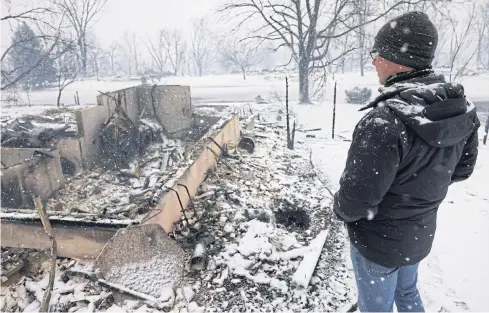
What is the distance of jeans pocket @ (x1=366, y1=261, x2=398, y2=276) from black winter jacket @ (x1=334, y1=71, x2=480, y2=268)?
5cm

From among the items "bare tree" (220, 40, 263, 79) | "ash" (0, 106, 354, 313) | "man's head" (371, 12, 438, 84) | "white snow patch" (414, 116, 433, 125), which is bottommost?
"ash" (0, 106, 354, 313)

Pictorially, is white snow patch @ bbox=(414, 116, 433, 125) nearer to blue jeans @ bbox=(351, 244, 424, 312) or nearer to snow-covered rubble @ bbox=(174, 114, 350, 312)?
blue jeans @ bbox=(351, 244, 424, 312)

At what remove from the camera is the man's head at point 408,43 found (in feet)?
5.16

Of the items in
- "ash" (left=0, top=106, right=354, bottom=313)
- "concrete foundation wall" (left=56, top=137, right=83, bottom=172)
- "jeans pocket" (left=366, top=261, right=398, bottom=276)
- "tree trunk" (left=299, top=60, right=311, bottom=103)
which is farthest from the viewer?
"tree trunk" (left=299, top=60, right=311, bottom=103)

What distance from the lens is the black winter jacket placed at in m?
1.47

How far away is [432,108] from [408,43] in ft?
1.20

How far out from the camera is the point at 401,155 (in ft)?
4.95

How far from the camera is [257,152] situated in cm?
808

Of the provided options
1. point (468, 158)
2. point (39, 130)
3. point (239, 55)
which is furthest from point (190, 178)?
point (239, 55)

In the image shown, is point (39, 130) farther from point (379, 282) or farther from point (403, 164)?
point (403, 164)

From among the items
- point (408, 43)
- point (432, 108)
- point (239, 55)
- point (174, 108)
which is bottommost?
point (174, 108)

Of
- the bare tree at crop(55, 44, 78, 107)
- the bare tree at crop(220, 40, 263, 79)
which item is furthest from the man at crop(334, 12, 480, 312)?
the bare tree at crop(220, 40, 263, 79)

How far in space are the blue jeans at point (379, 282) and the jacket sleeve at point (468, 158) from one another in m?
0.65

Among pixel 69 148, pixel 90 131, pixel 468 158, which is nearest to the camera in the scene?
pixel 468 158
